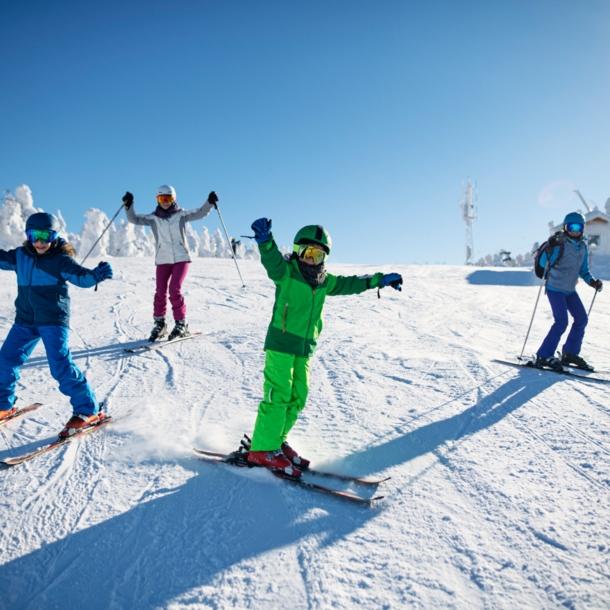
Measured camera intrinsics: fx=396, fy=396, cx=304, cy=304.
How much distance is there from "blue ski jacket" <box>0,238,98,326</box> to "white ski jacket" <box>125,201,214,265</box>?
2890mm

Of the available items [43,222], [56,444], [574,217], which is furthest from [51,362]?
[574,217]

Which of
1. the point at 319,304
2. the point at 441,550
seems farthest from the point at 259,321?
the point at 441,550

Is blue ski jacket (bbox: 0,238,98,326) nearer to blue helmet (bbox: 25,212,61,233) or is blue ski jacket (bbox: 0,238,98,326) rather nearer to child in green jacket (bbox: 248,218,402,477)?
blue helmet (bbox: 25,212,61,233)

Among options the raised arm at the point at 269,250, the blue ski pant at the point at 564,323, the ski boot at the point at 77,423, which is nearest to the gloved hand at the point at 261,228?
the raised arm at the point at 269,250

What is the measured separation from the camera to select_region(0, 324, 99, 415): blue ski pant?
337 cm

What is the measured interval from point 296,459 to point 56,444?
1943 millimetres

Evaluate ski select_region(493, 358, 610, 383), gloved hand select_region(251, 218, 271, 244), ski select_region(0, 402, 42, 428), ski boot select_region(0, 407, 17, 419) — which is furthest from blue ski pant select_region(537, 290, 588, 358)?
ski boot select_region(0, 407, 17, 419)

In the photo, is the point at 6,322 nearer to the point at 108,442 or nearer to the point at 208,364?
the point at 208,364

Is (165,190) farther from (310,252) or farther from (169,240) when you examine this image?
(310,252)

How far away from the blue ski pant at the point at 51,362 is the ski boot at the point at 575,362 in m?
5.88

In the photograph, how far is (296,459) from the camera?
114 inches

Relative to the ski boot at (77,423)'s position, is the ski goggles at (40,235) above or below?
above

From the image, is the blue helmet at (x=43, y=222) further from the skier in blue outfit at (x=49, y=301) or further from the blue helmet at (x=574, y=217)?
the blue helmet at (x=574, y=217)

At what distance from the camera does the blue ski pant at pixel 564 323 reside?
17.8 feet
